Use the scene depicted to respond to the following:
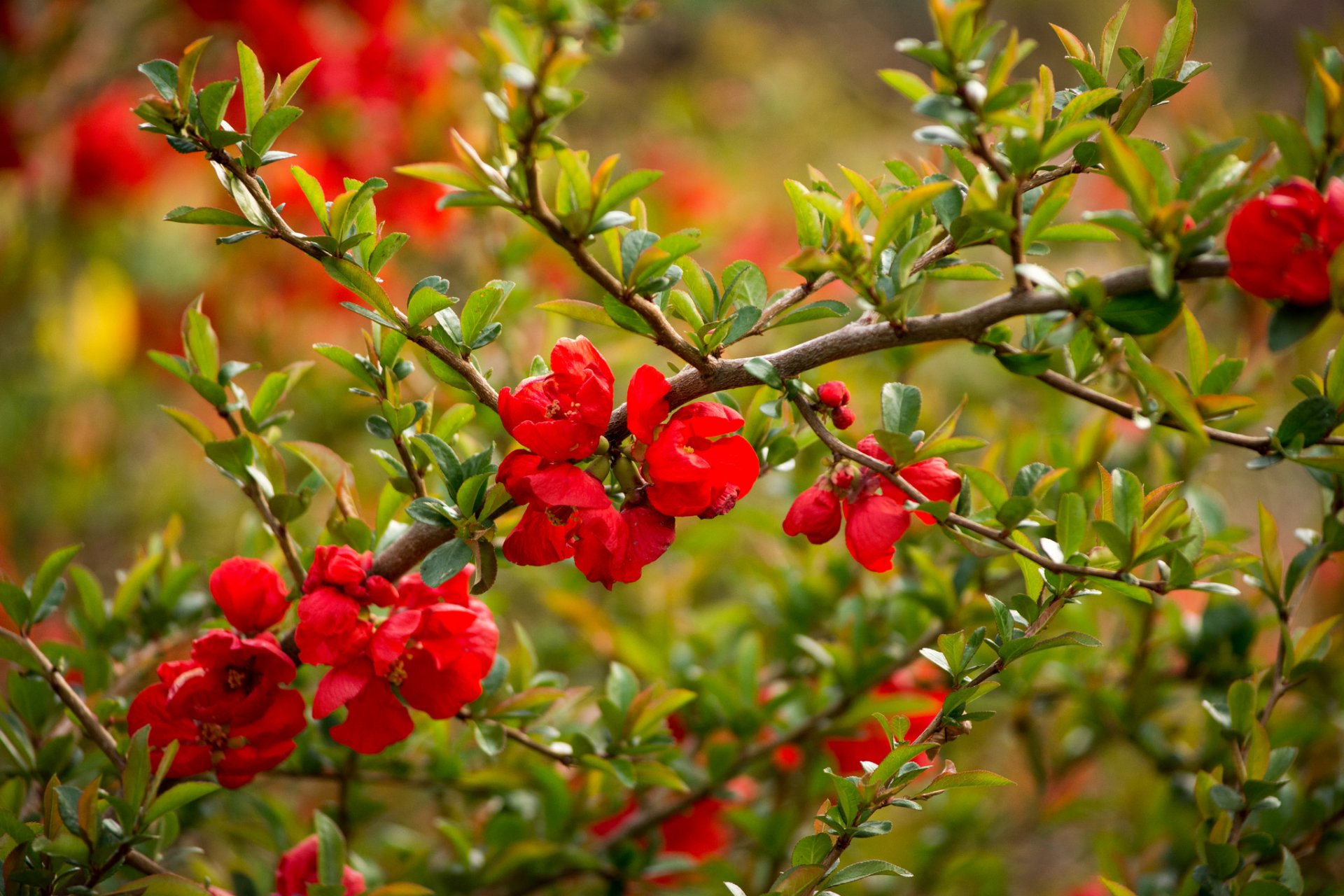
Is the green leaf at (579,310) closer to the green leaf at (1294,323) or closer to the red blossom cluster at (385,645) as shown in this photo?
the red blossom cluster at (385,645)

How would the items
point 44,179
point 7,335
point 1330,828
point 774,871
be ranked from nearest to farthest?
point 1330,828, point 774,871, point 44,179, point 7,335

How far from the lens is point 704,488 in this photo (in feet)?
1.82

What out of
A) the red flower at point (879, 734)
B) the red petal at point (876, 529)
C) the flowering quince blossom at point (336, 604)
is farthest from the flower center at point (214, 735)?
the red flower at point (879, 734)

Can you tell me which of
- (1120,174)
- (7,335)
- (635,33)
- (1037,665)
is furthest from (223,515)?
(635,33)

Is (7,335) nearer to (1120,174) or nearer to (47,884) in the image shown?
(47,884)

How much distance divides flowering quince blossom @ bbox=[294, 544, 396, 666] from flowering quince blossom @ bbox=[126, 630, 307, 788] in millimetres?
61

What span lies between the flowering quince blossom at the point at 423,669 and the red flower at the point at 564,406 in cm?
13

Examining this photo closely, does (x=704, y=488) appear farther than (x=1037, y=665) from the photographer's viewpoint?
No

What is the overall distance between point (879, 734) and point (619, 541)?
53 centimetres

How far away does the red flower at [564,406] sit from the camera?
0.54 m

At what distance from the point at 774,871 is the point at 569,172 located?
30.6 inches

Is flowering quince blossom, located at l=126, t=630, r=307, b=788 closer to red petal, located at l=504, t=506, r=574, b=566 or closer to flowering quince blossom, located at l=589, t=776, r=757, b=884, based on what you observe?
red petal, located at l=504, t=506, r=574, b=566

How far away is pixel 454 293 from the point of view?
71.0 inches

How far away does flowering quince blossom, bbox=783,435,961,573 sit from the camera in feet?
1.92
